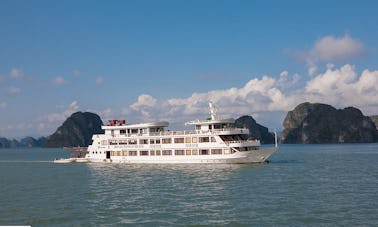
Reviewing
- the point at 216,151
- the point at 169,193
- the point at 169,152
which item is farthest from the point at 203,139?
the point at 169,193

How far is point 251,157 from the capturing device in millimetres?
59219

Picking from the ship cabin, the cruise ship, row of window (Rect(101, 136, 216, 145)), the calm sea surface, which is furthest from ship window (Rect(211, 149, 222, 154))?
the ship cabin

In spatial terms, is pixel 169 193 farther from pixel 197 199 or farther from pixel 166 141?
pixel 166 141

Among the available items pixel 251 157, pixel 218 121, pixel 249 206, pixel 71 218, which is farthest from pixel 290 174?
pixel 71 218

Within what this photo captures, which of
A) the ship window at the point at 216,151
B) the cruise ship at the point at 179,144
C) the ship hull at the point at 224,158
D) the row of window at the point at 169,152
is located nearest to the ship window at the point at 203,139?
the cruise ship at the point at 179,144

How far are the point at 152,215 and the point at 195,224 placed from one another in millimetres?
3721

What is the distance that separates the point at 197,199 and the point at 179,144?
29375 mm

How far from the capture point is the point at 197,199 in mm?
33156

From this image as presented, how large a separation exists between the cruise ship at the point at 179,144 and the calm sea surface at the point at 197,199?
787cm

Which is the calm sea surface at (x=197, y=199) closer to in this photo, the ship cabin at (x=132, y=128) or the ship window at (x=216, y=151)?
the ship window at (x=216, y=151)

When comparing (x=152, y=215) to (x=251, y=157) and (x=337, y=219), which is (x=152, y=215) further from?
(x=251, y=157)

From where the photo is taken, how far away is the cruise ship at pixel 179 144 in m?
58.8

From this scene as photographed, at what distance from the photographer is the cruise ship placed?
5881 centimetres

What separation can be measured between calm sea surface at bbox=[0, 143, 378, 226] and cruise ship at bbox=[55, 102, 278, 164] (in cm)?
787
